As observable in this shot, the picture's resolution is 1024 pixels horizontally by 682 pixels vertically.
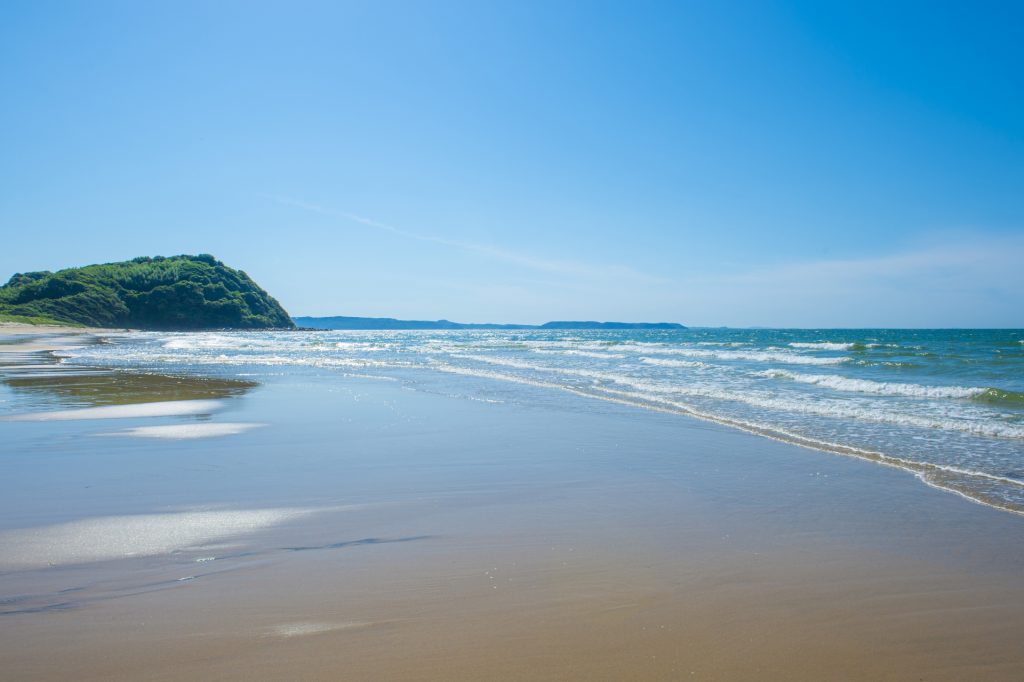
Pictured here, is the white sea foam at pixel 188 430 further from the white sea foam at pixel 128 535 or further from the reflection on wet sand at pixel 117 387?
the white sea foam at pixel 128 535

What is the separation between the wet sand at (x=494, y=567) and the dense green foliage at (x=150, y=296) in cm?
10227

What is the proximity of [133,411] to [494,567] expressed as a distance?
10251mm

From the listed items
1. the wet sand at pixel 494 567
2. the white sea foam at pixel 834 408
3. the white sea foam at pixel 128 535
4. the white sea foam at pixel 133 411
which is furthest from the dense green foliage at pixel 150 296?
the white sea foam at pixel 128 535

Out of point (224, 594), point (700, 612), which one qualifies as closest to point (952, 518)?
point (700, 612)

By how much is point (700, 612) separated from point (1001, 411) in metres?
12.2

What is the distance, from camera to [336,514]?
513 cm

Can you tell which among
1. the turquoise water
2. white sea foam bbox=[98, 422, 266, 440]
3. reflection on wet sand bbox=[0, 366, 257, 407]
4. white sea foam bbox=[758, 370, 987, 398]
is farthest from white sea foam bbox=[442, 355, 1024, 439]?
reflection on wet sand bbox=[0, 366, 257, 407]

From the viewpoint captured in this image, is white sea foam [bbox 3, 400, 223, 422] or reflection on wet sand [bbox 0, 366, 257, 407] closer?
white sea foam [bbox 3, 400, 223, 422]

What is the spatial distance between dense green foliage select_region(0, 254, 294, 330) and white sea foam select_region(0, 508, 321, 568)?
336 feet

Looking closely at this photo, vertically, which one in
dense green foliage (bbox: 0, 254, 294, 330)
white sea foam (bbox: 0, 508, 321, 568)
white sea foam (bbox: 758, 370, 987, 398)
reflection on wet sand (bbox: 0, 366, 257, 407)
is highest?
dense green foliage (bbox: 0, 254, 294, 330)

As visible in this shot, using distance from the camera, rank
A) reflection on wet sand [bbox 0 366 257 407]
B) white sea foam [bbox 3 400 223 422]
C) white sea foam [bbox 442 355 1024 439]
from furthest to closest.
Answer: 1. reflection on wet sand [bbox 0 366 257 407]
2. white sea foam [bbox 3 400 223 422]
3. white sea foam [bbox 442 355 1024 439]

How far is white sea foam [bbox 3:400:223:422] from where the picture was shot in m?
10.4

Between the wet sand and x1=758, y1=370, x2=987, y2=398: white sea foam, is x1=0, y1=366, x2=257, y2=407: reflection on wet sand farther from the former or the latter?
x1=758, y1=370, x2=987, y2=398: white sea foam

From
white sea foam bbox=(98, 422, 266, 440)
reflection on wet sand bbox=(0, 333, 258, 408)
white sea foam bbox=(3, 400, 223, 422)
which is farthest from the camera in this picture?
reflection on wet sand bbox=(0, 333, 258, 408)
